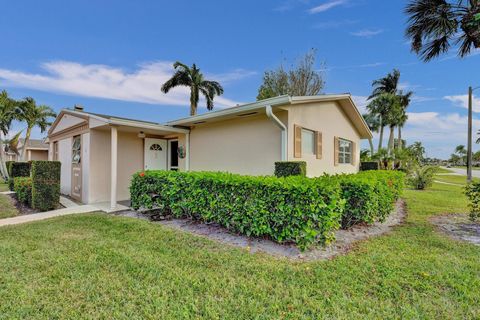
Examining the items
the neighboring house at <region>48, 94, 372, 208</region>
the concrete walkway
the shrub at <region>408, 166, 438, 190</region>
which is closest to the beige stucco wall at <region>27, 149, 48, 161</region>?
the neighboring house at <region>48, 94, 372, 208</region>

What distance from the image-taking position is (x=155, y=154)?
1039 centimetres

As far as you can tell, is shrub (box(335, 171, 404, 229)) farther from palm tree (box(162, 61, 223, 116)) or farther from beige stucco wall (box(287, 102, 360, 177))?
palm tree (box(162, 61, 223, 116))

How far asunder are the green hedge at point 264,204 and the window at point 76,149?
19.1ft

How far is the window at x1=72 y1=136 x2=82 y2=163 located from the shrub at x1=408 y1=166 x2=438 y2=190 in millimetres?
17343

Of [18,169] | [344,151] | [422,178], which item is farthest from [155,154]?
[422,178]

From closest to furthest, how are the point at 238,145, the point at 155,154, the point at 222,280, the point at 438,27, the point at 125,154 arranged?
the point at 222,280 < the point at 438,27 < the point at 238,145 < the point at 125,154 < the point at 155,154

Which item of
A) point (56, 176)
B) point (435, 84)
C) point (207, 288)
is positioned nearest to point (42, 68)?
point (56, 176)

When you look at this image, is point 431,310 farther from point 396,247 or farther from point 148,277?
point 148,277

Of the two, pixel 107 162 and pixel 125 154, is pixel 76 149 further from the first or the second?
pixel 125 154

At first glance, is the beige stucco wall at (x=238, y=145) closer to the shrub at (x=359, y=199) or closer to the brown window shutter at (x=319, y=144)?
the brown window shutter at (x=319, y=144)

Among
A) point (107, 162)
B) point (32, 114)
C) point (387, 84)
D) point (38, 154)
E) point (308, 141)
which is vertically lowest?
point (107, 162)

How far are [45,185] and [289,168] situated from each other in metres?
7.60

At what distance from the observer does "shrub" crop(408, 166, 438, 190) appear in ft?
45.5

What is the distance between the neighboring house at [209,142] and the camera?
7.38m
